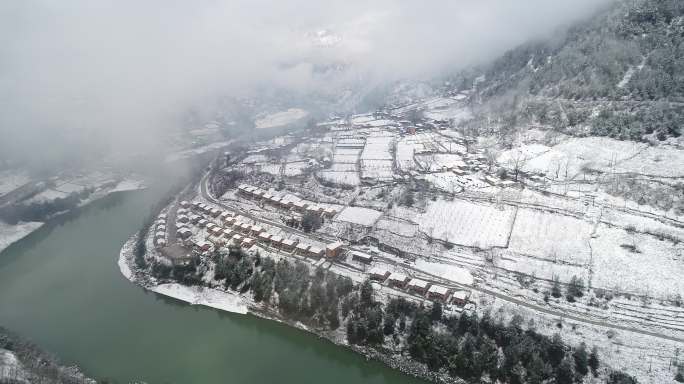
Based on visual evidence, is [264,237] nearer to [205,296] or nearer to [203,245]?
[203,245]

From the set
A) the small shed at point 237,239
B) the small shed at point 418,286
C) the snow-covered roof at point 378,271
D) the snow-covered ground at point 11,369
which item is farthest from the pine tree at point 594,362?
the snow-covered ground at point 11,369

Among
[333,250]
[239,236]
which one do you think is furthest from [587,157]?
[239,236]

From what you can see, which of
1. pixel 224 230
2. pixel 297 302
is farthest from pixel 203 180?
pixel 297 302

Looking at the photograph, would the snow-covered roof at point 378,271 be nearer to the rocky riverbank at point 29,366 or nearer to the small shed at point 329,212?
the small shed at point 329,212

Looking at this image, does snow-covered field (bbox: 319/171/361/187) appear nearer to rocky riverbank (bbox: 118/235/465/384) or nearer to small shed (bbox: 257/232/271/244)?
small shed (bbox: 257/232/271/244)

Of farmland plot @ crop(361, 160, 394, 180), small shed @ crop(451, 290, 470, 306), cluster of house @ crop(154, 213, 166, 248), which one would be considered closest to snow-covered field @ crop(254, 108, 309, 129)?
farmland plot @ crop(361, 160, 394, 180)

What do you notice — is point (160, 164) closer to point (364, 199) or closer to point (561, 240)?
point (364, 199)
